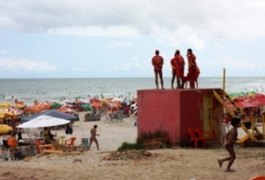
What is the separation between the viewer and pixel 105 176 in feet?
36.3

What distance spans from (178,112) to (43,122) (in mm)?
4928

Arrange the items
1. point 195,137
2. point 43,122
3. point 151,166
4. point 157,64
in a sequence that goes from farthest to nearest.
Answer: point 157,64
point 43,122
point 195,137
point 151,166

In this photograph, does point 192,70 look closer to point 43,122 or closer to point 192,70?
point 192,70

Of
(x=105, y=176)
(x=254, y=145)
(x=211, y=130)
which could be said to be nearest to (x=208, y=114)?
(x=211, y=130)

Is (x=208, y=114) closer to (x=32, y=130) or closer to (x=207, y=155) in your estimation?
(x=207, y=155)

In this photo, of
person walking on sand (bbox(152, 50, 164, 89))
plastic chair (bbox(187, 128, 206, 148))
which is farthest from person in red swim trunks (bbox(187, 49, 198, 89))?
plastic chair (bbox(187, 128, 206, 148))

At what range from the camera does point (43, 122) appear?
692 inches

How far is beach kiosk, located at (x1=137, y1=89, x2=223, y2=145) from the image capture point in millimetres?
16125

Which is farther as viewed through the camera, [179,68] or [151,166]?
[179,68]

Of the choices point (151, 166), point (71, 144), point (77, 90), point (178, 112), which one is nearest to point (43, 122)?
point (71, 144)

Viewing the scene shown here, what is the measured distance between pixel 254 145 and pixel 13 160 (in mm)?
7996

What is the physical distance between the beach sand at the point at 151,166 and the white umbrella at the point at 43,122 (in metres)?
1.69

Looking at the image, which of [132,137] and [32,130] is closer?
[132,137]

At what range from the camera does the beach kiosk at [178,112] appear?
16.1 metres
